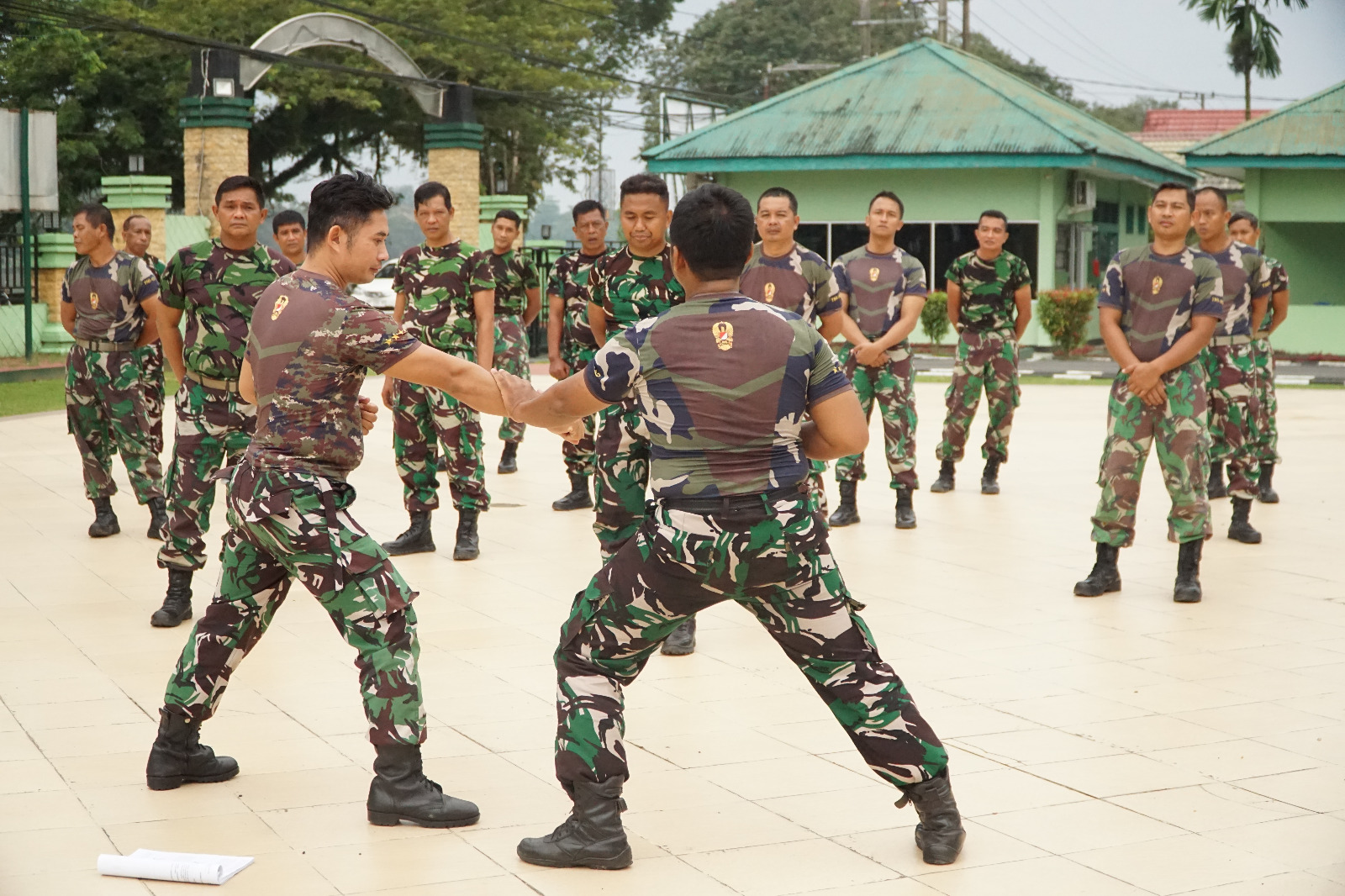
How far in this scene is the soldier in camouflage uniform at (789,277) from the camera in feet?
24.3

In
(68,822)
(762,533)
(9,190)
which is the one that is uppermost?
(9,190)

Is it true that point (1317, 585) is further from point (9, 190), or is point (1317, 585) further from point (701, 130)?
point (701, 130)

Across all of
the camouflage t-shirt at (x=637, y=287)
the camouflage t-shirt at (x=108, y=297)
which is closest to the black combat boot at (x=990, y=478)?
the camouflage t-shirt at (x=637, y=287)

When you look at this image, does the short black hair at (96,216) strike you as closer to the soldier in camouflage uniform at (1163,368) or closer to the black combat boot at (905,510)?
the black combat boot at (905,510)

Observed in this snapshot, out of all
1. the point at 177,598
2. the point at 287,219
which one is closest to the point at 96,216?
the point at 287,219

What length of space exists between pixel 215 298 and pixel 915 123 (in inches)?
865

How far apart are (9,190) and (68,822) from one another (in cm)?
1871

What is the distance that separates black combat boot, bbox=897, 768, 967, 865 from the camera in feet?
13.1

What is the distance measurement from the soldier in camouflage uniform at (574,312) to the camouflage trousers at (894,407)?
1791mm

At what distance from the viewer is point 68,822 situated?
432 cm

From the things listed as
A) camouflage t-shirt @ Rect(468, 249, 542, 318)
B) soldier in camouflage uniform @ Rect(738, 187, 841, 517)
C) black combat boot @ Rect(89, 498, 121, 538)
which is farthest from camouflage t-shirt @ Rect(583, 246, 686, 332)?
camouflage t-shirt @ Rect(468, 249, 542, 318)

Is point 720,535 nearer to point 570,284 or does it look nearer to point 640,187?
point 640,187

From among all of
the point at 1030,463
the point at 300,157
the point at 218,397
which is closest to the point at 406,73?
the point at 300,157

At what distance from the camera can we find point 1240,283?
9.09 m
